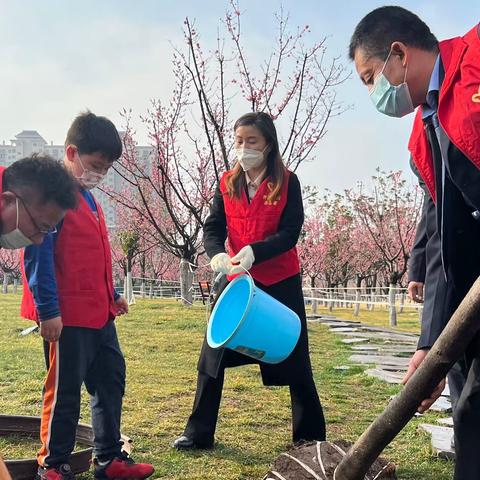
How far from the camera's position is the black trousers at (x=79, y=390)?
2.63 metres

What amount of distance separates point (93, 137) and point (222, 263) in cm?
90

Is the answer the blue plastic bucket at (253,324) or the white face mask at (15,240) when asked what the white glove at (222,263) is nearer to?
the blue plastic bucket at (253,324)

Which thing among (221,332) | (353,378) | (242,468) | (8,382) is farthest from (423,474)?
(8,382)

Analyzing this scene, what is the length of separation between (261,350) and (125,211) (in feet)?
81.5

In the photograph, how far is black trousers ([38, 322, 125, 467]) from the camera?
263 centimetres

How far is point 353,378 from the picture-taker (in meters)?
5.62

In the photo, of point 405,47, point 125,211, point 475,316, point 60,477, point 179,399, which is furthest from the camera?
point 125,211

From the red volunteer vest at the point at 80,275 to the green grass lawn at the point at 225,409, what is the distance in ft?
2.69

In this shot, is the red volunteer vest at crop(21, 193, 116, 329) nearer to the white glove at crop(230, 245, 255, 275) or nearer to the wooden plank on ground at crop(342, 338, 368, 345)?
the white glove at crop(230, 245, 255, 275)

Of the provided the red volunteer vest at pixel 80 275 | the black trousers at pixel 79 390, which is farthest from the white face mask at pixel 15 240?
the black trousers at pixel 79 390

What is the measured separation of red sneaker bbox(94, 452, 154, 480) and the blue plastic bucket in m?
0.65

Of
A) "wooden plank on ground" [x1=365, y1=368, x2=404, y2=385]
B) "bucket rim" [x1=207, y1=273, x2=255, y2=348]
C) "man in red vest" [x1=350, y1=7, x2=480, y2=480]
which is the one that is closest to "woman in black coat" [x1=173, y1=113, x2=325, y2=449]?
"bucket rim" [x1=207, y1=273, x2=255, y2=348]

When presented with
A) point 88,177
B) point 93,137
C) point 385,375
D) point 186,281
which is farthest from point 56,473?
point 186,281

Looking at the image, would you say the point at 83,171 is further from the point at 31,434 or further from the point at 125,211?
the point at 125,211
